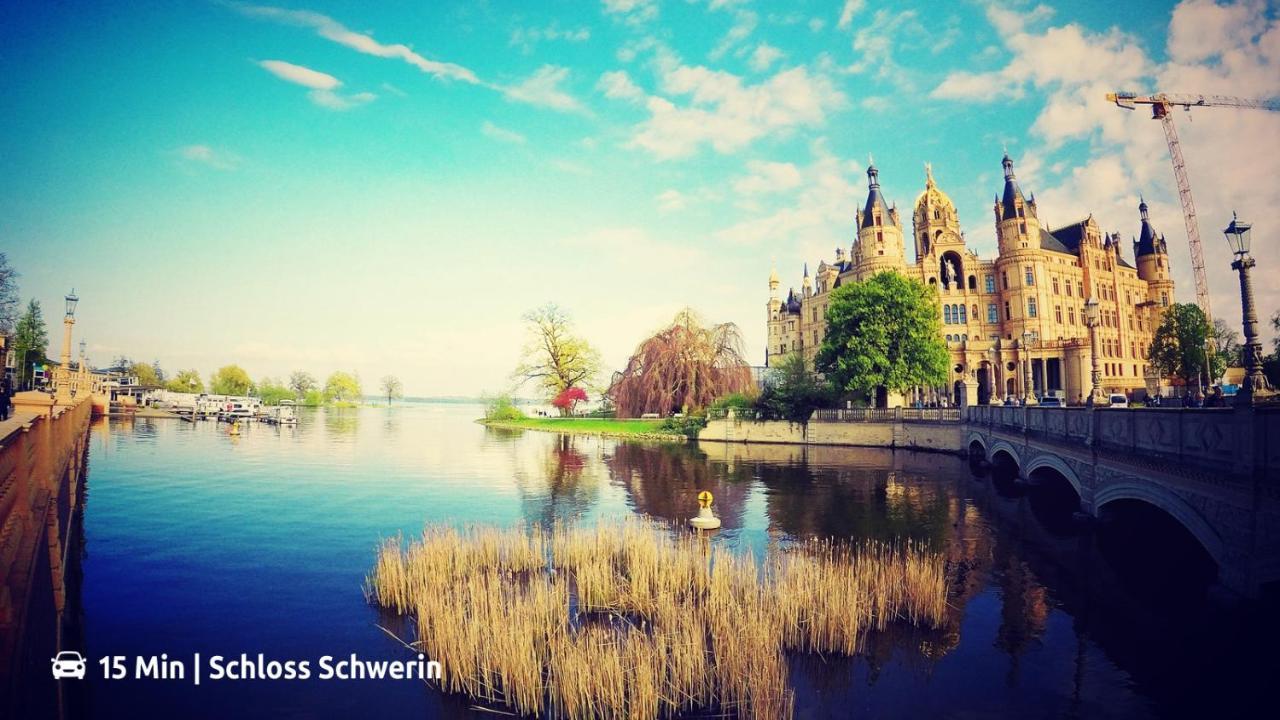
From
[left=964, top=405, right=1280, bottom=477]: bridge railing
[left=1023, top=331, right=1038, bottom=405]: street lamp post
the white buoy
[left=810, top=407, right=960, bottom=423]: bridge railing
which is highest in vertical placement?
[left=1023, top=331, right=1038, bottom=405]: street lamp post

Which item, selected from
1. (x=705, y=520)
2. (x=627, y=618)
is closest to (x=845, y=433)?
(x=705, y=520)

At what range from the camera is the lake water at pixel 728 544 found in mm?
9461

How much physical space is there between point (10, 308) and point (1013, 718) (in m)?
73.2

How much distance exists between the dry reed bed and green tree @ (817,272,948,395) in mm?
41905

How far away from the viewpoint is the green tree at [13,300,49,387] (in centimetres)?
6794

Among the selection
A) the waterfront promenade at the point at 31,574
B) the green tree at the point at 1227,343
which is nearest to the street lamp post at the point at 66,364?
the waterfront promenade at the point at 31,574

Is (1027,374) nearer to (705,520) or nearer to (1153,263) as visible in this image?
(705,520)

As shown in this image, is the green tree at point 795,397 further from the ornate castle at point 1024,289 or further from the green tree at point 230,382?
the green tree at point 230,382

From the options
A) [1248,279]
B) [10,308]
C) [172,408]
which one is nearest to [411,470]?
[1248,279]

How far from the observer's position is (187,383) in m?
131

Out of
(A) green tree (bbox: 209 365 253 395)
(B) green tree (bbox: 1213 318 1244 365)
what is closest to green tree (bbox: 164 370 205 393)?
(A) green tree (bbox: 209 365 253 395)

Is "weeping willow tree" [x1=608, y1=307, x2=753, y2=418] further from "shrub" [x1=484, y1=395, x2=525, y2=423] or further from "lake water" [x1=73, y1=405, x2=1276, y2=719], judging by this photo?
"shrub" [x1=484, y1=395, x2=525, y2=423]

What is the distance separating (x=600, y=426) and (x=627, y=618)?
60.9 metres

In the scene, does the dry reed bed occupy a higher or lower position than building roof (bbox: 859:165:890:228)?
lower
